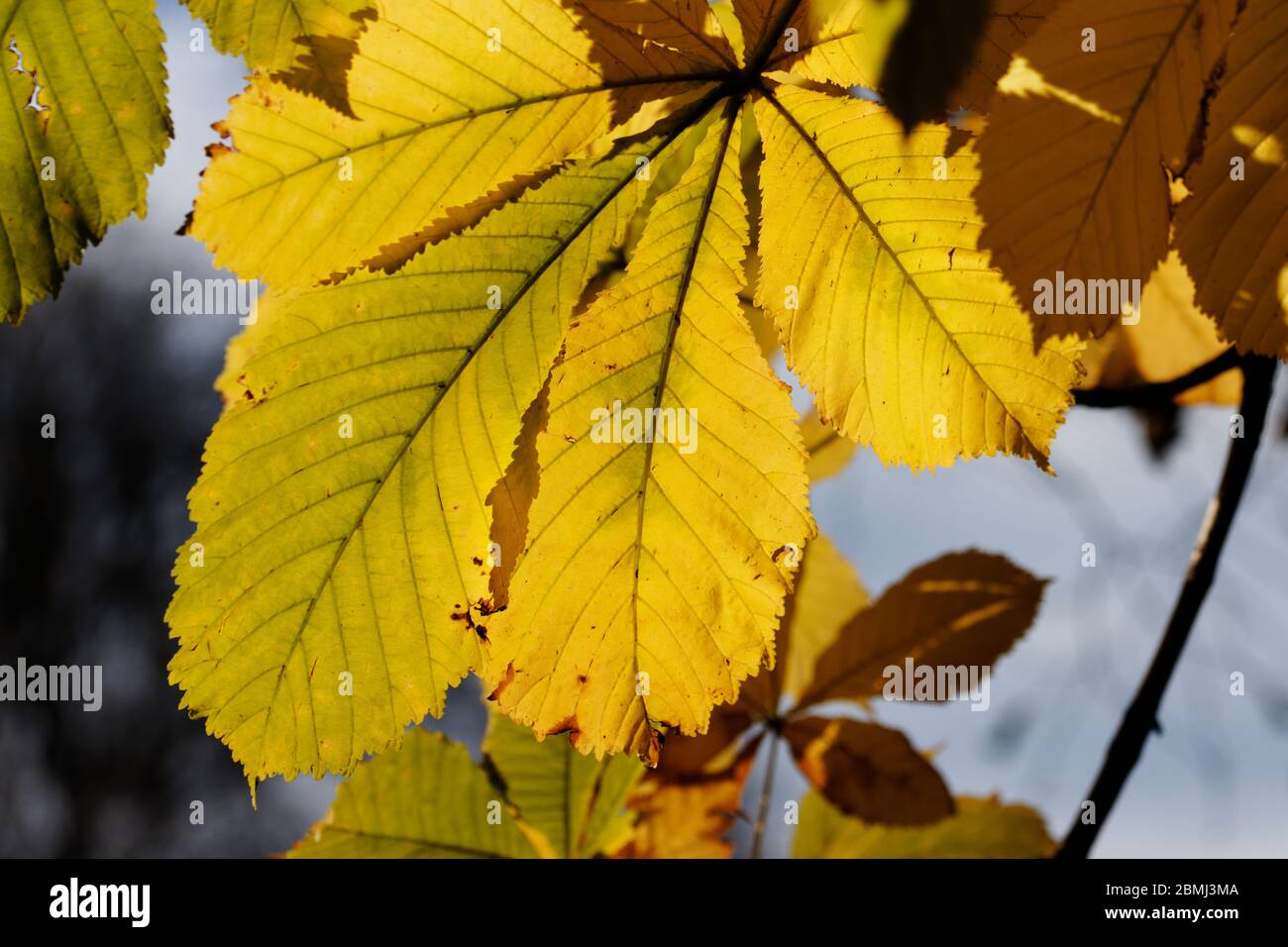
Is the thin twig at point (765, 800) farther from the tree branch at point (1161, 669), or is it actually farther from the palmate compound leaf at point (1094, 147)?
the palmate compound leaf at point (1094, 147)

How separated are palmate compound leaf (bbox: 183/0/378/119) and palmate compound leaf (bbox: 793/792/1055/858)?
1.12 metres

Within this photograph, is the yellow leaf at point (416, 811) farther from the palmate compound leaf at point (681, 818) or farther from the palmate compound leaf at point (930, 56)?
the palmate compound leaf at point (930, 56)

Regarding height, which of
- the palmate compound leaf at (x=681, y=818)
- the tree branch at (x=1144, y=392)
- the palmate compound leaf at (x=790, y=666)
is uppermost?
the tree branch at (x=1144, y=392)

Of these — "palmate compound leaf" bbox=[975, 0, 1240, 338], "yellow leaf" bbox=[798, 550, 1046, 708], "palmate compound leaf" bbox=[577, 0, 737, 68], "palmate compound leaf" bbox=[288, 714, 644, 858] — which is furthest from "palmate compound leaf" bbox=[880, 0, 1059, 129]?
"palmate compound leaf" bbox=[288, 714, 644, 858]

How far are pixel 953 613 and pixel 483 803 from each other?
57cm

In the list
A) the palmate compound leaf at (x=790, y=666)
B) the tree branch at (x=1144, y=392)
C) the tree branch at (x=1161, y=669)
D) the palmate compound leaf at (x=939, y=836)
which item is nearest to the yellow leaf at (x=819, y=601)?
the palmate compound leaf at (x=790, y=666)

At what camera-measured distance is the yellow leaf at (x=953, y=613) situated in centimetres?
106

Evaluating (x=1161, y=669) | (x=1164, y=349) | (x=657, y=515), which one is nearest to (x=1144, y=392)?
(x=1164, y=349)

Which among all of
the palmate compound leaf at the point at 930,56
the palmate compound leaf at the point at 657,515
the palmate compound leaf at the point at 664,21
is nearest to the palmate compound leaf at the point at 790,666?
the palmate compound leaf at the point at 657,515

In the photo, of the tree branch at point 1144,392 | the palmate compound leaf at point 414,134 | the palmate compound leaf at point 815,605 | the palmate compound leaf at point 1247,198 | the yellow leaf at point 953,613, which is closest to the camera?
the palmate compound leaf at point 1247,198

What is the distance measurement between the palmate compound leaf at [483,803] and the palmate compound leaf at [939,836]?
350 mm

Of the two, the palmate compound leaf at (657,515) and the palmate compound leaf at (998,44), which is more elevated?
the palmate compound leaf at (998,44)

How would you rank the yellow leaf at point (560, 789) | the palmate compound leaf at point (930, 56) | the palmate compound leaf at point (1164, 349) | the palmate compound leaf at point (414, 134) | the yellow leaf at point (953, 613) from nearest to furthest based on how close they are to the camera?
the palmate compound leaf at point (930, 56) < the palmate compound leaf at point (414, 134) < the palmate compound leaf at point (1164, 349) < the yellow leaf at point (953, 613) < the yellow leaf at point (560, 789)

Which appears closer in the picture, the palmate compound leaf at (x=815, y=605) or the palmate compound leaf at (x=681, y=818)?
the palmate compound leaf at (x=681, y=818)
